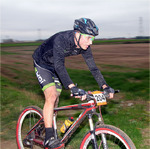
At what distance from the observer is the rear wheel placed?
13.1 feet

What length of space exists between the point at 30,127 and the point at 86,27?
2386 millimetres

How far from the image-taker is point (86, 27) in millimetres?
3123

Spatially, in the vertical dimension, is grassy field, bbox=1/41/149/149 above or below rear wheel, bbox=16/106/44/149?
below

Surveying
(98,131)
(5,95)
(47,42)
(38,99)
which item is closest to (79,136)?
(98,131)

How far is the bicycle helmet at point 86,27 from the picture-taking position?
313 centimetres

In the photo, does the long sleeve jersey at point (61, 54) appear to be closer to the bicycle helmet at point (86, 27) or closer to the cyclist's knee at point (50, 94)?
the bicycle helmet at point (86, 27)

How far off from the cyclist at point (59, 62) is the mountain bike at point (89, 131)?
0.64 ft

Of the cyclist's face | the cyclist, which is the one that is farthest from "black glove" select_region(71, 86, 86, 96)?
the cyclist's face

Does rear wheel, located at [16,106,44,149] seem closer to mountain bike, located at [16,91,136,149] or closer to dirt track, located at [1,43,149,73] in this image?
mountain bike, located at [16,91,136,149]

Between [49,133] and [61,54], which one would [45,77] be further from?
[49,133]

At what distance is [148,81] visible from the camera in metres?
9.81

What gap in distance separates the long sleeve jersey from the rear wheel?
100 centimetres

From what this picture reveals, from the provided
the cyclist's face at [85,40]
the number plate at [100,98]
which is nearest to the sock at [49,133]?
the number plate at [100,98]

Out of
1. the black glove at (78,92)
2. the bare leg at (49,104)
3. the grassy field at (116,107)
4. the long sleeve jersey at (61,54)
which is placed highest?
the long sleeve jersey at (61,54)
